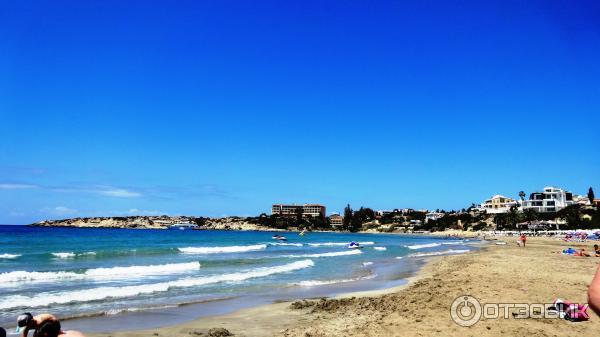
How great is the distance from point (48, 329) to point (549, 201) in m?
148

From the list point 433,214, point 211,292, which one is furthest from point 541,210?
point 211,292

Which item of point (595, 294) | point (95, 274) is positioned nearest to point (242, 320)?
point (595, 294)

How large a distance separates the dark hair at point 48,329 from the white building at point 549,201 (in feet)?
483

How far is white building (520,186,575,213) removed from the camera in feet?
428

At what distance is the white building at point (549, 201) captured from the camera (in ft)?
428

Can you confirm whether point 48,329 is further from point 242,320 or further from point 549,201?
point 549,201

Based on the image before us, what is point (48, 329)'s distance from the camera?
14.7ft

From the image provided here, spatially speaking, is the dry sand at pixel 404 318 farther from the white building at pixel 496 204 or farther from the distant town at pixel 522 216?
the white building at pixel 496 204

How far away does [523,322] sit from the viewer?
9594mm

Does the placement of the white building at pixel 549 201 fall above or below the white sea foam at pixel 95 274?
above

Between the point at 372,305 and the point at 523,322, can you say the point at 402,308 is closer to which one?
the point at 372,305

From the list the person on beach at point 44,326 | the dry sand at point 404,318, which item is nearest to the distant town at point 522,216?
the dry sand at point 404,318

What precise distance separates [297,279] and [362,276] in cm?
386

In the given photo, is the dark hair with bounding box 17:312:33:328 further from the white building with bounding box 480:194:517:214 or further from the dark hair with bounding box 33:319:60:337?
the white building with bounding box 480:194:517:214
